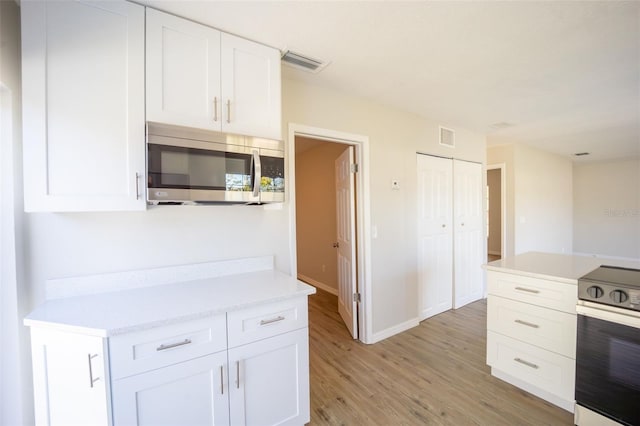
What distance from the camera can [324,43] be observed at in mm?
1781

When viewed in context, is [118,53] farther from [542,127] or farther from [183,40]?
[542,127]

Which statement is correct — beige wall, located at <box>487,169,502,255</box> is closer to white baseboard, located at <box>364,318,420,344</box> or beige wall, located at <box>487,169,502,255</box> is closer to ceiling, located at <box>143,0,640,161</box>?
ceiling, located at <box>143,0,640,161</box>

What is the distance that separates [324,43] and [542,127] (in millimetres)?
3616

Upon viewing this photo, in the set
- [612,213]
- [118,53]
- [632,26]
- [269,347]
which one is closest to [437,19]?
[632,26]

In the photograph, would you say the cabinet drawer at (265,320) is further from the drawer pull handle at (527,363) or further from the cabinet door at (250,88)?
the drawer pull handle at (527,363)

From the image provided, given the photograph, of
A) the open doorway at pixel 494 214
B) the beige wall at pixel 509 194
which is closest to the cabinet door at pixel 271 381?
the beige wall at pixel 509 194

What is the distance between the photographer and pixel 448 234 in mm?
3602

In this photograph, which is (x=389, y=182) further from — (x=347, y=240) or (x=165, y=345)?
(x=165, y=345)

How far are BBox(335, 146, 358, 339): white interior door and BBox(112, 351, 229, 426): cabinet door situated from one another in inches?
68.0

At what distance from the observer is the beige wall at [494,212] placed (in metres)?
7.20

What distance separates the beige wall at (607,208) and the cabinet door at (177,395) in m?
9.00

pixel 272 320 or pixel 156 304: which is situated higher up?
pixel 156 304

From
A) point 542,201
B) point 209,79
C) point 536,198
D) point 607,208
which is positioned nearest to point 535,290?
point 209,79

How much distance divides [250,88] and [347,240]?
6.06 ft
